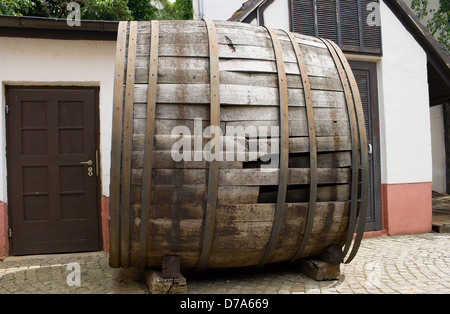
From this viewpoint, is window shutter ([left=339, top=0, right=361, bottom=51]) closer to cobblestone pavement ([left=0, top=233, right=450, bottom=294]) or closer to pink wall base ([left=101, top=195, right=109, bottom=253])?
cobblestone pavement ([left=0, top=233, right=450, bottom=294])

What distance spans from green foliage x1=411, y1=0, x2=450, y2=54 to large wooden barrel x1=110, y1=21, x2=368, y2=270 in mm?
6887

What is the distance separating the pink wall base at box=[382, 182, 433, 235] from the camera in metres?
5.45

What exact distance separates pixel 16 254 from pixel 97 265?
3.87 feet

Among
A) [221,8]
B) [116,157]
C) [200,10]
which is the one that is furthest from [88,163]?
[221,8]

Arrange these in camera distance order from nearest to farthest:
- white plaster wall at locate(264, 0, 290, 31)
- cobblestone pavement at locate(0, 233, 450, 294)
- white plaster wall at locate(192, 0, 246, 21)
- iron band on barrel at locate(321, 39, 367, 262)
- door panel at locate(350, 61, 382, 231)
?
1. iron band on barrel at locate(321, 39, 367, 262)
2. cobblestone pavement at locate(0, 233, 450, 294)
3. white plaster wall at locate(264, 0, 290, 31)
4. door panel at locate(350, 61, 382, 231)
5. white plaster wall at locate(192, 0, 246, 21)

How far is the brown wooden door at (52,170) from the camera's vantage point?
453 centimetres

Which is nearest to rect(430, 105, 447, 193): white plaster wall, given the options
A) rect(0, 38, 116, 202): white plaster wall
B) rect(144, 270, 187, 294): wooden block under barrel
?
rect(0, 38, 116, 202): white plaster wall

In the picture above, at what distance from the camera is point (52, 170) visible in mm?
4590

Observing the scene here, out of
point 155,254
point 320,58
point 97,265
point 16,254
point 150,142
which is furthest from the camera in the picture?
point 16,254

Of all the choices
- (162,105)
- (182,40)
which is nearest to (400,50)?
(182,40)

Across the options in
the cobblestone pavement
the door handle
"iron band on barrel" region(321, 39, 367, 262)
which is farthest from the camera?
the door handle

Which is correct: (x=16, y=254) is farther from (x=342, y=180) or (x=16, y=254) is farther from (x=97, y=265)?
(x=342, y=180)

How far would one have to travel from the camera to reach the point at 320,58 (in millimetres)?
3215

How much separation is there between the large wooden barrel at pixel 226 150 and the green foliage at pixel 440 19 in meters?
6.89
